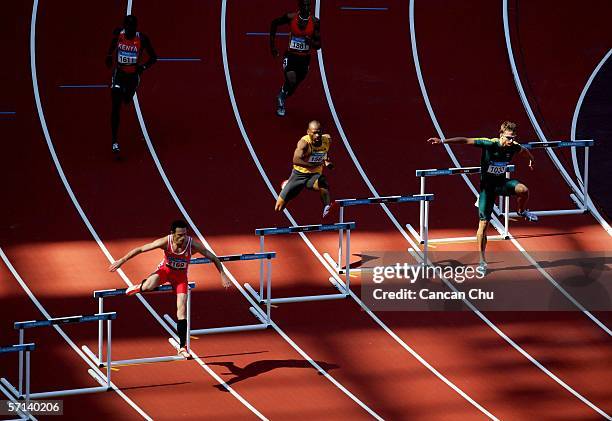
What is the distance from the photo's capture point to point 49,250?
66.0 feet

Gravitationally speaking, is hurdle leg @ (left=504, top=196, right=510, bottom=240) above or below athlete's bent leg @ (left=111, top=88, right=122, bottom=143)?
below

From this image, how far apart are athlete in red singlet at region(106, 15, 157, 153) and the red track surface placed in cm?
81

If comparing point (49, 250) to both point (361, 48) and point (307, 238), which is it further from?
point (361, 48)

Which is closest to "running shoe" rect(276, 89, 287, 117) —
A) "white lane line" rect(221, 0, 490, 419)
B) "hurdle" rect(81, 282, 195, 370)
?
"white lane line" rect(221, 0, 490, 419)

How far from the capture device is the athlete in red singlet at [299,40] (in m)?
22.6

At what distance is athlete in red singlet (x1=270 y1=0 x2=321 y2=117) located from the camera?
891 inches

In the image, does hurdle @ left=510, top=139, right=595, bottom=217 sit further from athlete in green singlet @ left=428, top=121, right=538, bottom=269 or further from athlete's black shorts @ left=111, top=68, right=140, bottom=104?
athlete's black shorts @ left=111, top=68, right=140, bottom=104

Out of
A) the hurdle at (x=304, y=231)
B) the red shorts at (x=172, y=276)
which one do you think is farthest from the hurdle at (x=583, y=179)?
the red shorts at (x=172, y=276)

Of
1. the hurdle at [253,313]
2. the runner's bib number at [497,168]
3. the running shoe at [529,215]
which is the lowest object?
the hurdle at [253,313]

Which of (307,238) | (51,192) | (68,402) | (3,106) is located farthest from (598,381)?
(3,106)

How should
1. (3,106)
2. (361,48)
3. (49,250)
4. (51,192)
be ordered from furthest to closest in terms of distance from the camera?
(361,48), (3,106), (51,192), (49,250)

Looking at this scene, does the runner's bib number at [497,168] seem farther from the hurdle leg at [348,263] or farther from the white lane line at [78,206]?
the white lane line at [78,206]

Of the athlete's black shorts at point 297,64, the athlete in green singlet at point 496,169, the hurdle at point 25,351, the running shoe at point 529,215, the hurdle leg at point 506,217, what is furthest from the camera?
the athlete's black shorts at point 297,64

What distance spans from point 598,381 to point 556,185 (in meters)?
4.90
